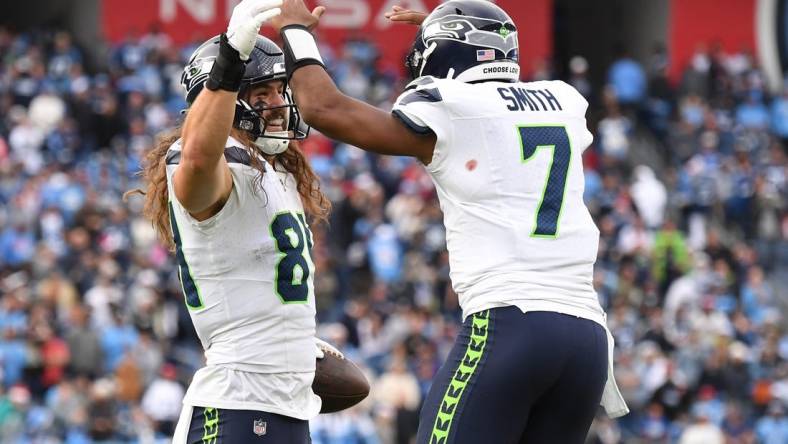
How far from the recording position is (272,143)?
444 cm

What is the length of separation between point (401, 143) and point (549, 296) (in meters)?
0.60

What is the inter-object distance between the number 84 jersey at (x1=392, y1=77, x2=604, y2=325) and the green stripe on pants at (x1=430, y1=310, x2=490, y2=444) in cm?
8

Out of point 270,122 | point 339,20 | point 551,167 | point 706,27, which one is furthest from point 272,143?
point 706,27

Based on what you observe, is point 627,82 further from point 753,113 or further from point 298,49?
point 298,49

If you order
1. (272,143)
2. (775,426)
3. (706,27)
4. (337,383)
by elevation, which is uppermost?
(272,143)

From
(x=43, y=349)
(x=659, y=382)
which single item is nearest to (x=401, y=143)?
(x=43, y=349)

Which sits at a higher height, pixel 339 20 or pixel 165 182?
pixel 165 182

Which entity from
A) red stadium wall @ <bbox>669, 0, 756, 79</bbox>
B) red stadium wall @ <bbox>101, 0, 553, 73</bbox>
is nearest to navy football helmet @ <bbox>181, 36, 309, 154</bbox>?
red stadium wall @ <bbox>101, 0, 553, 73</bbox>

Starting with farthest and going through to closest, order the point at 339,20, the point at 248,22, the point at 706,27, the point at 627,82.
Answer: the point at 706,27 < the point at 339,20 < the point at 627,82 < the point at 248,22

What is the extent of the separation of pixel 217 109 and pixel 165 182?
50 centimetres

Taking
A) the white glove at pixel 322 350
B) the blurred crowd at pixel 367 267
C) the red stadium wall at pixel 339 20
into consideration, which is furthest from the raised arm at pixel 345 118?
the red stadium wall at pixel 339 20

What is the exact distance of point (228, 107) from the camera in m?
4.04

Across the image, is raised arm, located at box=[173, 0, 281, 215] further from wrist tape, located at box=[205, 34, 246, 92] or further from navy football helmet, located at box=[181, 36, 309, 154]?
navy football helmet, located at box=[181, 36, 309, 154]

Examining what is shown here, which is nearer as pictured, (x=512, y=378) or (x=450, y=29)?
(x=512, y=378)
